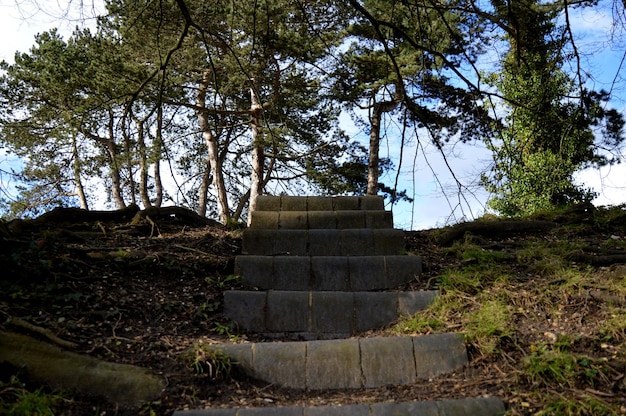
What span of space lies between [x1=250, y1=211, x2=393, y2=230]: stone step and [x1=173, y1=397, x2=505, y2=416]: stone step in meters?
2.86

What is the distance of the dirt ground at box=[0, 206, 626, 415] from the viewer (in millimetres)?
2697

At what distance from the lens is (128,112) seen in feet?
12.2

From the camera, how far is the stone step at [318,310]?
385 cm

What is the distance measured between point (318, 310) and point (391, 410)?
149cm

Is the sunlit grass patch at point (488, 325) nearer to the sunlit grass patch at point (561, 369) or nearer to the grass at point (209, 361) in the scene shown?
the sunlit grass patch at point (561, 369)

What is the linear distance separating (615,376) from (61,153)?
16.8m

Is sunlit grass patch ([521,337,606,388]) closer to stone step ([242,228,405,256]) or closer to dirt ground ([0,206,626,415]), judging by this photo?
dirt ground ([0,206,626,415])

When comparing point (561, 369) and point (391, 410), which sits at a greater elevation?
point (561, 369)

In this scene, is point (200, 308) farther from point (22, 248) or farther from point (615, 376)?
point (615, 376)

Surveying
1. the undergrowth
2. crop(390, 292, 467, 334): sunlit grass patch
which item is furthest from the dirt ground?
crop(390, 292, 467, 334): sunlit grass patch

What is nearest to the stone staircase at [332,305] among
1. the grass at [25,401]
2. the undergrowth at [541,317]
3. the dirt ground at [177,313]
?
the dirt ground at [177,313]

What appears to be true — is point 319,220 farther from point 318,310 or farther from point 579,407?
point 579,407

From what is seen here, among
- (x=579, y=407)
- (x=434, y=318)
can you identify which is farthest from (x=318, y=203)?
(x=579, y=407)

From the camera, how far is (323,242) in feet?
16.0
